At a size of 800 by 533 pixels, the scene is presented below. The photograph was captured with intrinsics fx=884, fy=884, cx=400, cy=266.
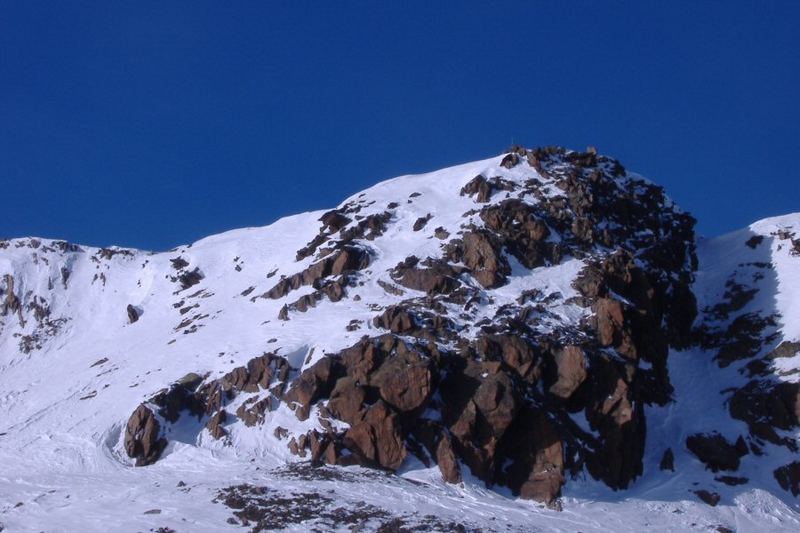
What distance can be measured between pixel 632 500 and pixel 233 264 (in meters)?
41.1

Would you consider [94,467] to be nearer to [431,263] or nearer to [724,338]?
[431,263]

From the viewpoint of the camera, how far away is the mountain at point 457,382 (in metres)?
40.8

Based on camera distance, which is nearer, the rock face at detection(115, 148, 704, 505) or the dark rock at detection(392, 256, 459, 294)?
the rock face at detection(115, 148, 704, 505)

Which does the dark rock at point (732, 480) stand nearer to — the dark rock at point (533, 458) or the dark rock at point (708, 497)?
the dark rock at point (708, 497)

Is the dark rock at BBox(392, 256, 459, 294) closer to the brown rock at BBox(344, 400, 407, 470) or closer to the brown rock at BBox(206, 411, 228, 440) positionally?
the brown rock at BBox(344, 400, 407, 470)

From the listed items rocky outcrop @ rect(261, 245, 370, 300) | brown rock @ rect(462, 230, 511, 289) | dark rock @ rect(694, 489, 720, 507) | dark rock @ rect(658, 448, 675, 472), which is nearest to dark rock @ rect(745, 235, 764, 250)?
brown rock @ rect(462, 230, 511, 289)

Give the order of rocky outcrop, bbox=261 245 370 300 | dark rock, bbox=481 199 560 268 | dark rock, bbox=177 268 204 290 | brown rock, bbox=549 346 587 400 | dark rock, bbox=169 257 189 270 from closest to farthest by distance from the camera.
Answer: brown rock, bbox=549 346 587 400 → dark rock, bbox=481 199 560 268 → rocky outcrop, bbox=261 245 370 300 → dark rock, bbox=177 268 204 290 → dark rock, bbox=169 257 189 270

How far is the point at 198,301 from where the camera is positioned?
222 feet

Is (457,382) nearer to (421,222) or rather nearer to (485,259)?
(485,259)

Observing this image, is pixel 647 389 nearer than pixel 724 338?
Yes

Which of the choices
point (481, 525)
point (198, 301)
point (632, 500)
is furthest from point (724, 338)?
point (198, 301)

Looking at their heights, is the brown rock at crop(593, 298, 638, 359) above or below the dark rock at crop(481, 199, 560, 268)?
below

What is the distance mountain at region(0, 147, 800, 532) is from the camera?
4084 cm

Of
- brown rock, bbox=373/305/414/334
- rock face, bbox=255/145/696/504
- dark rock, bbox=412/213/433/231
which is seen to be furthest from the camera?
dark rock, bbox=412/213/433/231
